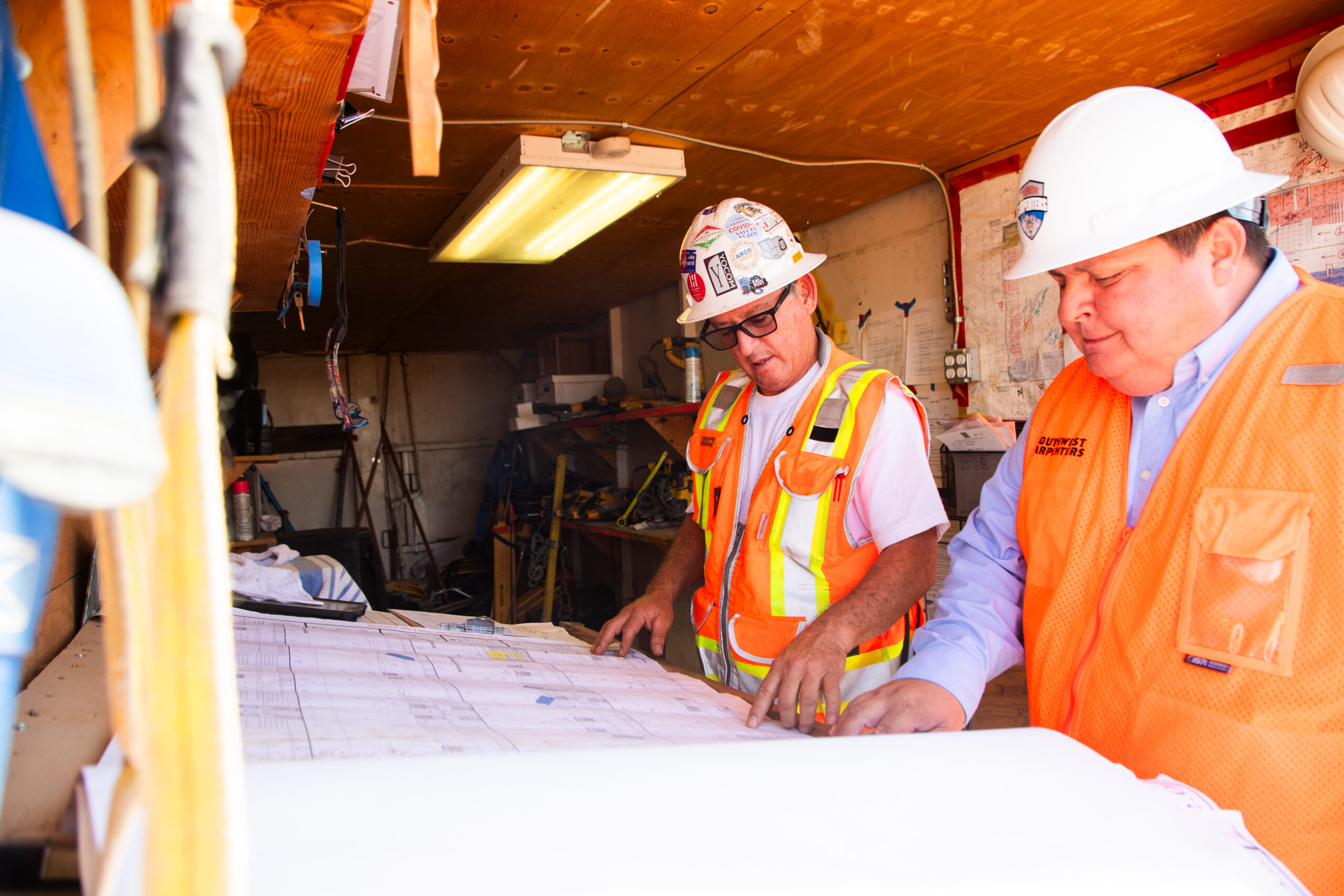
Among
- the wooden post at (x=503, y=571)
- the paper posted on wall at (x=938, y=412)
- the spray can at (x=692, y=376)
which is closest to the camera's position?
the paper posted on wall at (x=938, y=412)

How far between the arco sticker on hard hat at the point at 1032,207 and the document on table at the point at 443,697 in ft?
3.16

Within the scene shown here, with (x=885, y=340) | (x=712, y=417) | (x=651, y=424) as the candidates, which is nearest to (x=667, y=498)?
(x=651, y=424)

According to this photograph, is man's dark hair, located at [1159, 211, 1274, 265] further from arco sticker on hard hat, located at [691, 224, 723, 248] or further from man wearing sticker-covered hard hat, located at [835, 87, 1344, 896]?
arco sticker on hard hat, located at [691, 224, 723, 248]

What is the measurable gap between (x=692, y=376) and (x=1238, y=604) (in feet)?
14.1

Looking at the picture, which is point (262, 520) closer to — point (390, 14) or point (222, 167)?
point (390, 14)

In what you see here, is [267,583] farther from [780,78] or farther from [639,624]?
[780,78]

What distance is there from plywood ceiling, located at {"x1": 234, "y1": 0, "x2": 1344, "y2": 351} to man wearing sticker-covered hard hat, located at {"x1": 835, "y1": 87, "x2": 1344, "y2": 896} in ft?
3.77

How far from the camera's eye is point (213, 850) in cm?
31

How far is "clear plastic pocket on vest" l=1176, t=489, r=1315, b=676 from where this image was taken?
1.12 metres

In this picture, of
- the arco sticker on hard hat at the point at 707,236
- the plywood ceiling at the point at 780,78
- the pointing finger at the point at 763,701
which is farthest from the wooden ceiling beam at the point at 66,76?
the arco sticker on hard hat at the point at 707,236

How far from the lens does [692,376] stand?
5332 mm

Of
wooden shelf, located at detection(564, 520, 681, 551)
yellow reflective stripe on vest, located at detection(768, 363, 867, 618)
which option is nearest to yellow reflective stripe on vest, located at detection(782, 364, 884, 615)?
yellow reflective stripe on vest, located at detection(768, 363, 867, 618)

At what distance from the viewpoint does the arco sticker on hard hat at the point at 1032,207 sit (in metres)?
1.41

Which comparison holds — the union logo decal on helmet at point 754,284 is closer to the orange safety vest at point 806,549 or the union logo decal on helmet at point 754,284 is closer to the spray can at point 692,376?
the orange safety vest at point 806,549
